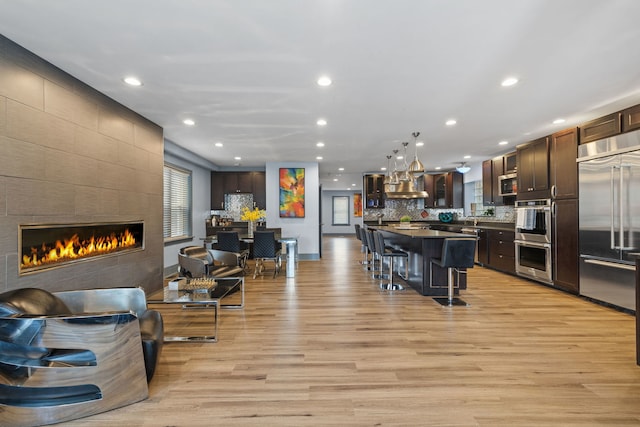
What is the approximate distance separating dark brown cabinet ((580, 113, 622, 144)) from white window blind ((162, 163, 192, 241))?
6967 mm

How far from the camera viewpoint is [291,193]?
783cm

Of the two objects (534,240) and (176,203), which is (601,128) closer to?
(534,240)

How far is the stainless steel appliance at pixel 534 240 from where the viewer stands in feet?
16.3

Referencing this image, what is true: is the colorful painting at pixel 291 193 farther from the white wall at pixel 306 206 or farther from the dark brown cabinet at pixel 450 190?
the dark brown cabinet at pixel 450 190

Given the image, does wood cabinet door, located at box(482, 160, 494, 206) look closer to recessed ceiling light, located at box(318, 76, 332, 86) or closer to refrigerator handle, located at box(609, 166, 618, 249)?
refrigerator handle, located at box(609, 166, 618, 249)

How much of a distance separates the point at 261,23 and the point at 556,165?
480 centimetres

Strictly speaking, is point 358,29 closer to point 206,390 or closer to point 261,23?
point 261,23

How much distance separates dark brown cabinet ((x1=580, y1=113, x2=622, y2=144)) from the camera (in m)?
3.89

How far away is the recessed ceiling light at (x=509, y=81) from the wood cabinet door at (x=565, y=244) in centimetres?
236

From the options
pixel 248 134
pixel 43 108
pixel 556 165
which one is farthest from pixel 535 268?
pixel 43 108

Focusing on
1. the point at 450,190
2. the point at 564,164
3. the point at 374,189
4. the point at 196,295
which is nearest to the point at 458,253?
the point at 564,164

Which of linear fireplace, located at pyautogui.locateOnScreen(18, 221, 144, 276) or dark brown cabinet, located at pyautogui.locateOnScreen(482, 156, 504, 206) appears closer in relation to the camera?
linear fireplace, located at pyautogui.locateOnScreen(18, 221, 144, 276)

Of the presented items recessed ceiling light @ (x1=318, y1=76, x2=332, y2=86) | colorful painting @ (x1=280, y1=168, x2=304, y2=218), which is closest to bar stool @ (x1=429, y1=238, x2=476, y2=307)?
recessed ceiling light @ (x1=318, y1=76, x2=332, y2=86)

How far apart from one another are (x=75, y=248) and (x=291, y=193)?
5.02 metres
